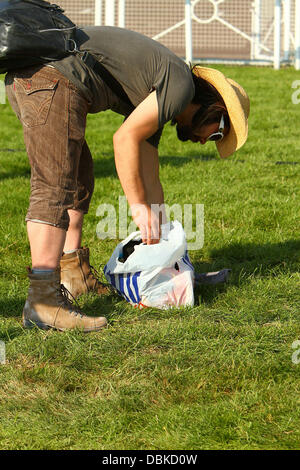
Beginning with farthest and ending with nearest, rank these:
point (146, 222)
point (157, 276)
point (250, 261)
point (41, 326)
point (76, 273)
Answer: point (250, 261) < point (76, 273) < point (157, 276) < point (146, 222) < point (41, 326)

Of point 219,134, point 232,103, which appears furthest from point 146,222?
point 232,103

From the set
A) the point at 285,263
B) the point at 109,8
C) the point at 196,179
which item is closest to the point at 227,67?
the point at 109,8

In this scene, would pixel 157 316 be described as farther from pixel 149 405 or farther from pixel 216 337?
pixel 149 405

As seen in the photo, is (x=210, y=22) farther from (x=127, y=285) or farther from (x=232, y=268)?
(x=127, y=285)

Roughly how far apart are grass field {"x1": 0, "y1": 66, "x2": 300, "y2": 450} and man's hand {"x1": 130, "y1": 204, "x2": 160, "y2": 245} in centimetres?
41

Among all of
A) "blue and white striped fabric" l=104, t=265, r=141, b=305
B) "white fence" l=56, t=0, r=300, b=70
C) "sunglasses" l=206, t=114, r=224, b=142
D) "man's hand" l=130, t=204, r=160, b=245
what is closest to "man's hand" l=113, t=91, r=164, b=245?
"man's hand" l=130, t=204, r=160, b=245

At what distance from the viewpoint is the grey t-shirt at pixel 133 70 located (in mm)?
3498

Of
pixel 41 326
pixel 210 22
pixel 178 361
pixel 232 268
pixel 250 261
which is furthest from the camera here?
pixel 210 22

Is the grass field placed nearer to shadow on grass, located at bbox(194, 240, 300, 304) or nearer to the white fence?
shadow on grass, located at bbox(194, 240, 300, 304)

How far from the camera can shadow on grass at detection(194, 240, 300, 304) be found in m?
4.40

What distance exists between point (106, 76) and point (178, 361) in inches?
56.7

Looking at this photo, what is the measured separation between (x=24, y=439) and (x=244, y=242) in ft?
9.21

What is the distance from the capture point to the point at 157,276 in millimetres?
3996

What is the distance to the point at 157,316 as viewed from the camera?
154 inches
